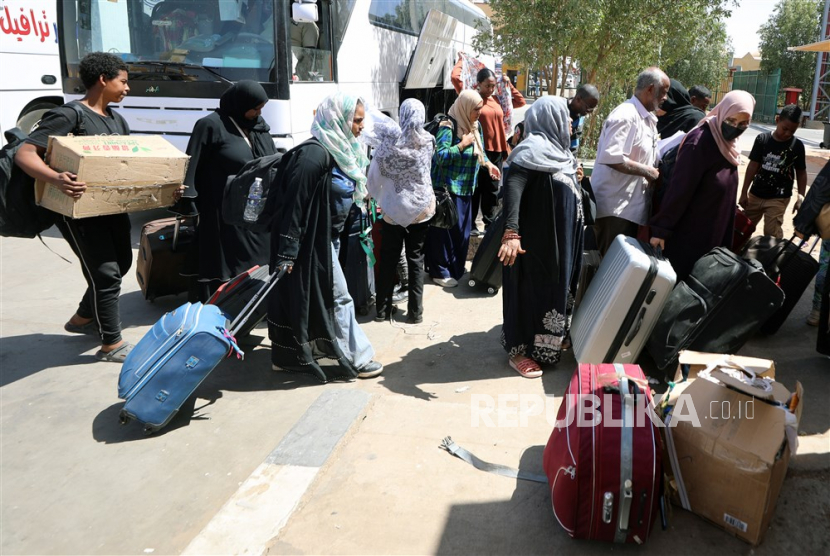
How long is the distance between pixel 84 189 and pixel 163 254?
1.28 meters

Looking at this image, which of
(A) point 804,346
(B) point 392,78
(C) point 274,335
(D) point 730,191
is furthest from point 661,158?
(B) point 392,78

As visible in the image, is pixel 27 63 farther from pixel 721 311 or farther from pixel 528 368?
pixel 721 311

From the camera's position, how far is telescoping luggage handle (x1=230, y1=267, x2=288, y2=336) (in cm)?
351

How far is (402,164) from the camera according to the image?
14.8 ft

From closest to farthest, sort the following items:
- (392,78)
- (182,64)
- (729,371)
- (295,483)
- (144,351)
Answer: (729,371) < (295,483) < (144,351) < (182,64) < (392,78)

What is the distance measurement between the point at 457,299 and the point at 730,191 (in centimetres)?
234

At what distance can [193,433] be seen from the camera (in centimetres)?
334

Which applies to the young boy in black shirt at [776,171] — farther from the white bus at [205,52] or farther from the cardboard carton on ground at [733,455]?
the white bus at [205,52]

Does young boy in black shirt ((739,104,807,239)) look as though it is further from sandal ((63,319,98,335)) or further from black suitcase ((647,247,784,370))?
sandal ((63,319,98,335))

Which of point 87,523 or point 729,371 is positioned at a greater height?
point 729,371

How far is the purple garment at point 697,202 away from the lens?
3.75 m

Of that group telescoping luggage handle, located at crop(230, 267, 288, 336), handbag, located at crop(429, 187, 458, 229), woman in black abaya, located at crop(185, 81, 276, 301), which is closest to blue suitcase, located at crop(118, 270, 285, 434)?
telescoping luggage handle, located at crop(230, 267, 288, 336)

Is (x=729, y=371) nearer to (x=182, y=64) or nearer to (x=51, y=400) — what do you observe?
(x=51, y=400)
